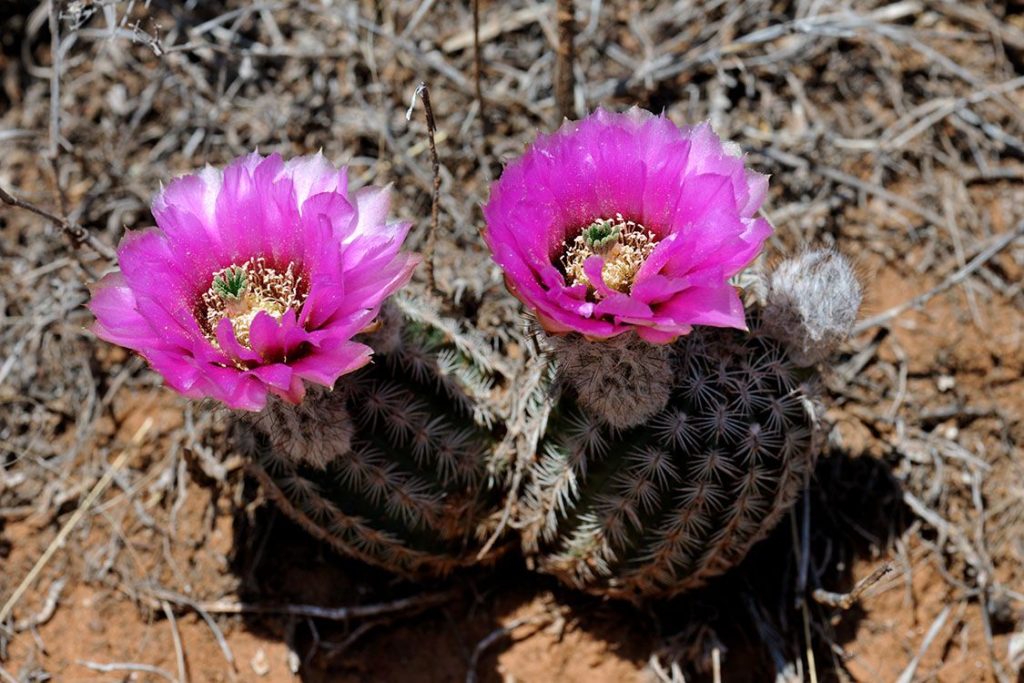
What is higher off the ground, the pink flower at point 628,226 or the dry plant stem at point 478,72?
the pink flower at point 628,226

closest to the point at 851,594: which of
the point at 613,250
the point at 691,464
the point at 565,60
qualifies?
the point at 691,464

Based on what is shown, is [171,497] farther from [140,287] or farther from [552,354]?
[552,354]

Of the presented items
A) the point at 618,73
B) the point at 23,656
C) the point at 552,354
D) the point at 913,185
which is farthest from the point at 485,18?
the point at 23,656

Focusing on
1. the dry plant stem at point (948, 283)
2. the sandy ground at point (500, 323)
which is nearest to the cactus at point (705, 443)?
the sandy ground at point (500, 323)

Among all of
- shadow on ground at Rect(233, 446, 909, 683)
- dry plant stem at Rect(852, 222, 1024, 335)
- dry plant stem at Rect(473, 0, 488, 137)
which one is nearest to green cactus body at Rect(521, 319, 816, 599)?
shadow on ground at Rect(233, 446, 909, 683)

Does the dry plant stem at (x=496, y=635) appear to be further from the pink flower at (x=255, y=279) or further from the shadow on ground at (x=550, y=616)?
Result: the pink flower at (x=255, y=279)
